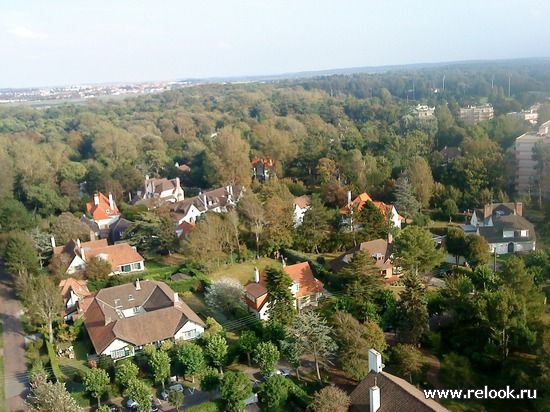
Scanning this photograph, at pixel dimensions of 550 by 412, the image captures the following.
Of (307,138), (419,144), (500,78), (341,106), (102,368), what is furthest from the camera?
(341,106)

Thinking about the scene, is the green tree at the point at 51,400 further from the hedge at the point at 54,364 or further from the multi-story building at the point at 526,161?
the multi-story building at the point at 526,161

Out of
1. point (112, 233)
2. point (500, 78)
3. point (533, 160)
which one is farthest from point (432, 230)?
point (500, 78)

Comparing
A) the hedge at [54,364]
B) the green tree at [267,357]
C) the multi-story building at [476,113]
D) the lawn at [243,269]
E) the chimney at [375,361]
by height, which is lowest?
the lawn at [243,269]

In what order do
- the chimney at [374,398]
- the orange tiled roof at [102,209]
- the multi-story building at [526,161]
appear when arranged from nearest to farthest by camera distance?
the chimney at [374,398]
the multi-story building at [526,161]
the orange tiled roof at [102,209]

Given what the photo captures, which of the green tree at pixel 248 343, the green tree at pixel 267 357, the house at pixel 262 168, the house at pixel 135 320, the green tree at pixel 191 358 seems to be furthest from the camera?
the house at pixel 262 168

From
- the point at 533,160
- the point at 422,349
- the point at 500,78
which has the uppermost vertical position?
the point at 500,78

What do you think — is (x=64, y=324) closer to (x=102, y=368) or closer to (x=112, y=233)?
(x=102, y=368)

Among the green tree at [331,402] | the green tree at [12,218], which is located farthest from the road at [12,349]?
the green tree at [331,402]
